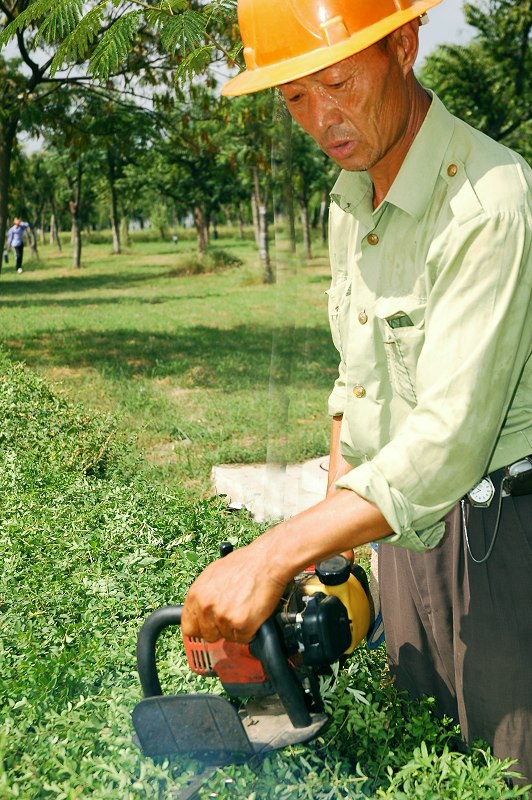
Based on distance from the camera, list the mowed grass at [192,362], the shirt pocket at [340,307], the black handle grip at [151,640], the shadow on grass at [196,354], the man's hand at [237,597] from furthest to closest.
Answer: the shadow on grass at [196,354] < the mowed grass at [192,362] < the shirt pocket at [340,307] < the black handle grip at [151,640] < the man's hand at [237,597]

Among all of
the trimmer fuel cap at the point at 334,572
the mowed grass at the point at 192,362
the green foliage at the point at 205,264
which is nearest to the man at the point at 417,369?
the trimmer fuel cap at the point at 334,572

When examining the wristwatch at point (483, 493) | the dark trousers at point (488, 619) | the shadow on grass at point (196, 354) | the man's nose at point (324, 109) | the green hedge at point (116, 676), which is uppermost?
the man's nose at point (324, 109)

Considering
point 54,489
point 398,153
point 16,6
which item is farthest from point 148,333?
point 398,153

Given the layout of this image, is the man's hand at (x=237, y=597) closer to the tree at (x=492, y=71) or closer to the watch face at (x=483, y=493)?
the watch face at (x=483, y=493)

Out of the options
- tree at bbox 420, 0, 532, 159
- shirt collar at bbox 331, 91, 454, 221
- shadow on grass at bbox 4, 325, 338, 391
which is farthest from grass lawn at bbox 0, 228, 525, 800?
tree at bbox 420, 0, 532, 159

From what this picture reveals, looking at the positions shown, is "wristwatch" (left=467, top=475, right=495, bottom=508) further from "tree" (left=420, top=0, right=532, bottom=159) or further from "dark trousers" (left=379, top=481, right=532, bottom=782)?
"tree" (left=420, top=0, right=532, bottom=159)

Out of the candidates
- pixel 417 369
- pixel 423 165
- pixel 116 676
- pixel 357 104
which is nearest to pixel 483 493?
pixel 417 369

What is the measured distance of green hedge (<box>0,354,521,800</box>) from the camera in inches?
75.2

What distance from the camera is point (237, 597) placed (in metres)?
1.69

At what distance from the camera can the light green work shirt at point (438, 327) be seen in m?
1.70

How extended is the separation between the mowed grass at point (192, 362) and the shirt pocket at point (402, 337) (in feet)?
6.16

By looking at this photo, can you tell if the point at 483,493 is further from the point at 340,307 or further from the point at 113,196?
the point at 113,196

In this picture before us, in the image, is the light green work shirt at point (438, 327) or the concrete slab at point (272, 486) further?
Answer: the concrete slab at point (272, 486)

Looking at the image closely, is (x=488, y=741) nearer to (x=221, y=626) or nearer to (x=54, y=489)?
(x=221, y=626)
